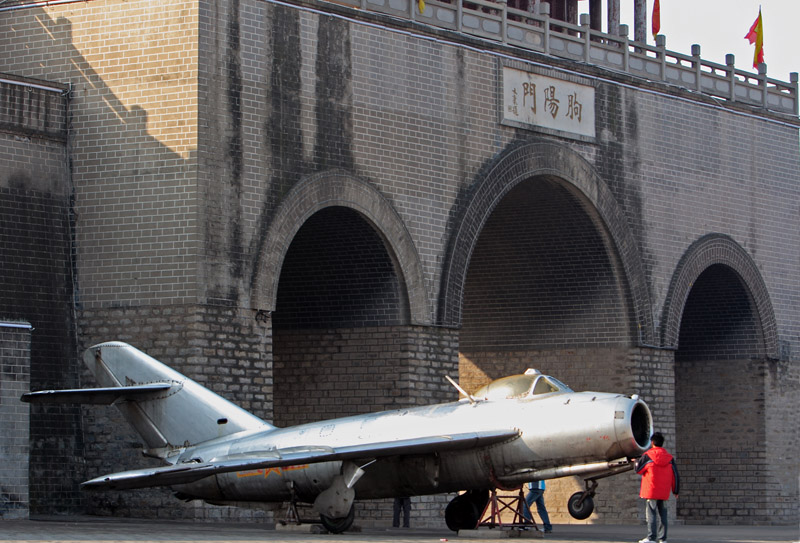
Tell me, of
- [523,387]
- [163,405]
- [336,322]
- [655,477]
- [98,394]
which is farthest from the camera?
[336,322]

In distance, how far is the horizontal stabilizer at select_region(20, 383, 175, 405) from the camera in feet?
75.4

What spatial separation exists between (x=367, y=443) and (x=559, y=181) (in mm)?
12028

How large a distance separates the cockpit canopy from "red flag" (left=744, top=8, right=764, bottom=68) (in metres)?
18.5

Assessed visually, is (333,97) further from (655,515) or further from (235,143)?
(655,515)

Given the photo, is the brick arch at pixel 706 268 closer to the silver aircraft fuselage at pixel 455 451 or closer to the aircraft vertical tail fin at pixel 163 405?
the silver aircraft fuselage at pixel 455 451

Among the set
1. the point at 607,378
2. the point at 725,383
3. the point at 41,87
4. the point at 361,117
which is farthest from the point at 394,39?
the point at 725,383

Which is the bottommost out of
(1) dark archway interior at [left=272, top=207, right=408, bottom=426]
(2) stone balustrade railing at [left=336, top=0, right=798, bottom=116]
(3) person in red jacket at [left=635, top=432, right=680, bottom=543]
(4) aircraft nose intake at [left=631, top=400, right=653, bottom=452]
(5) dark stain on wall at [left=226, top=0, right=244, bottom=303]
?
(3) person in red jacket at [left=635, top=432, right=680, bottom=543]

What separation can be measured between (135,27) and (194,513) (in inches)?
316

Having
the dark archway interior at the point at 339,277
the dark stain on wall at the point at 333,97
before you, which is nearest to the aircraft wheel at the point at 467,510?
the dark archway interior at the point at 339,277

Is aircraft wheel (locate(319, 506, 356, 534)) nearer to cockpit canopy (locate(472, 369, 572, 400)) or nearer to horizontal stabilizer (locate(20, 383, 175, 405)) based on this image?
cockpit canopy (locate(472, 369, 572, 400))

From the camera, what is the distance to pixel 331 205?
28828 mm

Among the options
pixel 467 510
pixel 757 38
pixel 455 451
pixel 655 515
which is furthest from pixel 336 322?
pixel 757 38

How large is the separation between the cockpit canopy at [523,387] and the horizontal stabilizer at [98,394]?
15.3 ft

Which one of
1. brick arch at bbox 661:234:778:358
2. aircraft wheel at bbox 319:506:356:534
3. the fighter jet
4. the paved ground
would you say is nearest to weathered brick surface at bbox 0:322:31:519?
the paved ground
